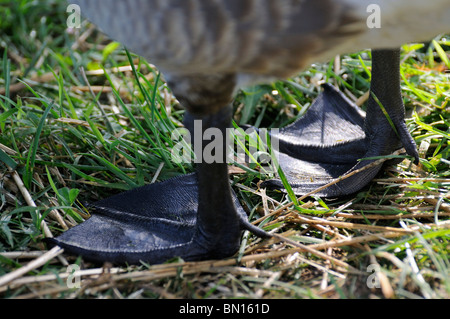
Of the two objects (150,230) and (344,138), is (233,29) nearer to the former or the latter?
(150,230)

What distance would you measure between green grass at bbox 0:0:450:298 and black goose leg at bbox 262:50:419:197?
73 millimetres

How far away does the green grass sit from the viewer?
1361 millimetres

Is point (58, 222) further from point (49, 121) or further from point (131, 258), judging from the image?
point (49, 121)

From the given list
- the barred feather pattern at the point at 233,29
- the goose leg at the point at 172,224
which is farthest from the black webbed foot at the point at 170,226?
the barred feather pattern at the point at 233,29

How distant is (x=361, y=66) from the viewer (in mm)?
2256

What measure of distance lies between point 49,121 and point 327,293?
4.11 feet

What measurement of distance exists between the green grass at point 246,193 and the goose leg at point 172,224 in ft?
0.18

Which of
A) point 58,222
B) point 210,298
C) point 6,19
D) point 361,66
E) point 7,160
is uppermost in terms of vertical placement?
point 6,19

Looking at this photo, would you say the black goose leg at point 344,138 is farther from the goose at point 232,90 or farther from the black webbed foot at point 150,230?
the black webbed foot at point 150,230

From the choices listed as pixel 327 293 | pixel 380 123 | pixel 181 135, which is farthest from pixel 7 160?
pixel 380 123

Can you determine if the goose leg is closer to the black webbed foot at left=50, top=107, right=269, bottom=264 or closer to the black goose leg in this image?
the black webbed foot at left=50, top=107, right=269, bottom=264

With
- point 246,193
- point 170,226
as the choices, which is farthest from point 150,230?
point 246,193

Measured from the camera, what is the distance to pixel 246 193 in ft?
5.85

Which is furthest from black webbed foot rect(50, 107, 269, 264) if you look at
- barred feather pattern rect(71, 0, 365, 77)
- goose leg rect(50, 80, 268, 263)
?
barred feather pattern rect(71, 0, 365, 77)
